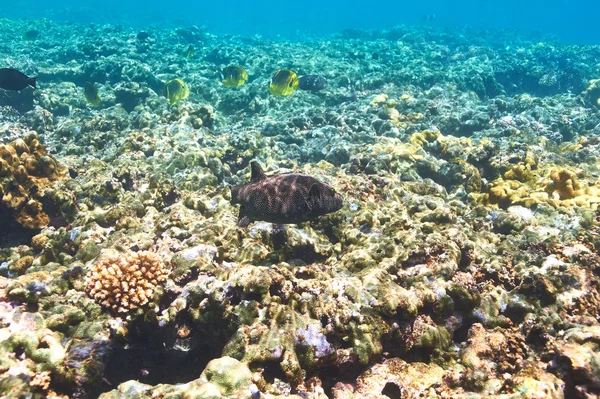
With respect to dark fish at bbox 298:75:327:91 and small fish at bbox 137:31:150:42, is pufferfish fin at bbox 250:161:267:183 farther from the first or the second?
small fish at bbox 137:31:150:42

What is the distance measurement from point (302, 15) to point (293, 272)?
106m

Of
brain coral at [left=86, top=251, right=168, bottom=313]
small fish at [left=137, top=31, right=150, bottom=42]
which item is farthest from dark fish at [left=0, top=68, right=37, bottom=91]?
small fish at [left=137, top=31, right=150, bottom=42]

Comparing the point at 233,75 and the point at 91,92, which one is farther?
the point at 233,75

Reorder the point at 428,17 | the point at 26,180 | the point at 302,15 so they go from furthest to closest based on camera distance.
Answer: the point at 302,15 < the point at 428,17 < the point at 26,180

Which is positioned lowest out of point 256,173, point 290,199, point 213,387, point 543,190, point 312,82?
point 213,387

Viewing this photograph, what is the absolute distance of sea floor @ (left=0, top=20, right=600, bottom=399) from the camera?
3.04 metres

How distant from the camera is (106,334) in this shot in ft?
11.2

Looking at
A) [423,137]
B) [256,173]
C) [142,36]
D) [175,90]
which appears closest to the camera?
[256,173]

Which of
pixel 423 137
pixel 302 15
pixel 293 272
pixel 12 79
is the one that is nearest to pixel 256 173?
pixel 293 272

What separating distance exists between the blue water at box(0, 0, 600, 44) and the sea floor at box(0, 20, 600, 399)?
4426 cm

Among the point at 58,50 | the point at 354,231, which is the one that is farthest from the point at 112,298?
the point at 58,50

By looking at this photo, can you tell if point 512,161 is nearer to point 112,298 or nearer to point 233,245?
point 233,245

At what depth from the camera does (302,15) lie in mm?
96750

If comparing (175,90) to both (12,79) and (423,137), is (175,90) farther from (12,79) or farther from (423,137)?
(423,137)
